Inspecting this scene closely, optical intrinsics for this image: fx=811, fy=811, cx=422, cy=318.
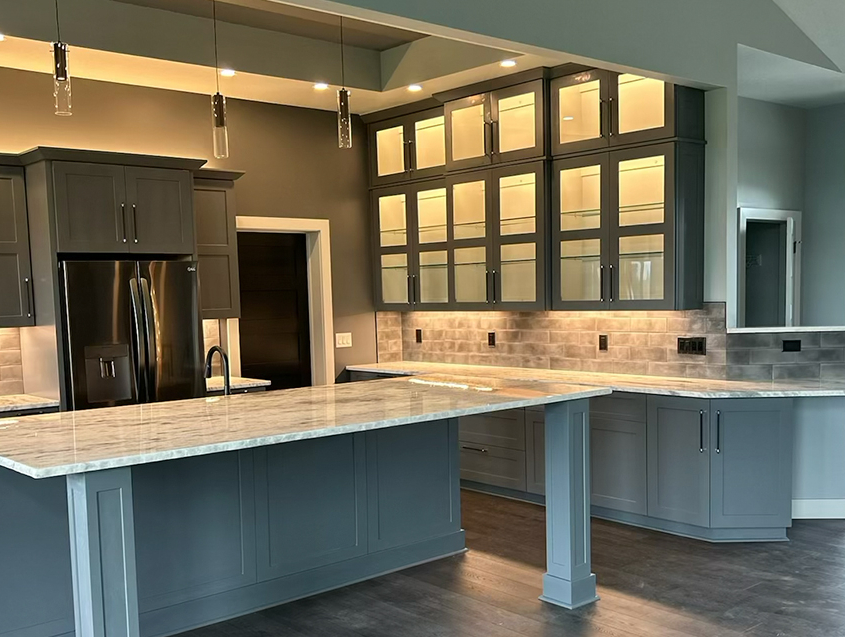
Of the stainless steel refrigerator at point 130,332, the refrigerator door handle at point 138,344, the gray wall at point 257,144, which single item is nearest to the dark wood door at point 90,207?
the stainless steel refrigerator at point 130,332

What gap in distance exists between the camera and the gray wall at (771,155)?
6355 millimetres

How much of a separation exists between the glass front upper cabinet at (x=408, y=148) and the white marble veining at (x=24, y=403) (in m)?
3.08

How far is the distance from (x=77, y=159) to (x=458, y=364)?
3168mm

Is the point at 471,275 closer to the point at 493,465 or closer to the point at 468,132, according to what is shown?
the point at 468,132

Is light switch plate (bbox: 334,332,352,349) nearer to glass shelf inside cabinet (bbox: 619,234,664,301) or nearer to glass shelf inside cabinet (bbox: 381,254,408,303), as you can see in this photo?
glass shelf inside cabinet (bbox: 381,254,408,303)

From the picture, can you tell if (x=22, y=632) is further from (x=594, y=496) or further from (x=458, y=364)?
(x=458, y=364)

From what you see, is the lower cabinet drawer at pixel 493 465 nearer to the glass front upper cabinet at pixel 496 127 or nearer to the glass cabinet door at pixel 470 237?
the glass cabinet door at pixel 470 237

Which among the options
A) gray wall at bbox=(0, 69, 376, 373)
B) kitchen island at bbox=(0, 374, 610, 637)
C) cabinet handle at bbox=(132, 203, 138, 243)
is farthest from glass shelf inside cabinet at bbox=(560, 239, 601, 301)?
cabinet handle at bbox=(132, 203, 138, 243)

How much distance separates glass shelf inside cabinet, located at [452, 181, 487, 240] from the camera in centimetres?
585

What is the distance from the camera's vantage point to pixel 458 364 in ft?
21.2

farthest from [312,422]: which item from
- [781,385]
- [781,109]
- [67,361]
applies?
[781,109]

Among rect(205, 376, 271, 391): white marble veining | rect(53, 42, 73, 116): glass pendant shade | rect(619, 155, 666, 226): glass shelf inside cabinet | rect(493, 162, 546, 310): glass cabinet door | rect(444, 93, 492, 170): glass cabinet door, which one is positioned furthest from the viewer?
rect(444, 93, 492, 170): glass cabinet door

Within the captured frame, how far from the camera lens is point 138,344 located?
4.89 m

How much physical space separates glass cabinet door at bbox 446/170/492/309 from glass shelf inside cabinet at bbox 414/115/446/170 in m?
0.30
